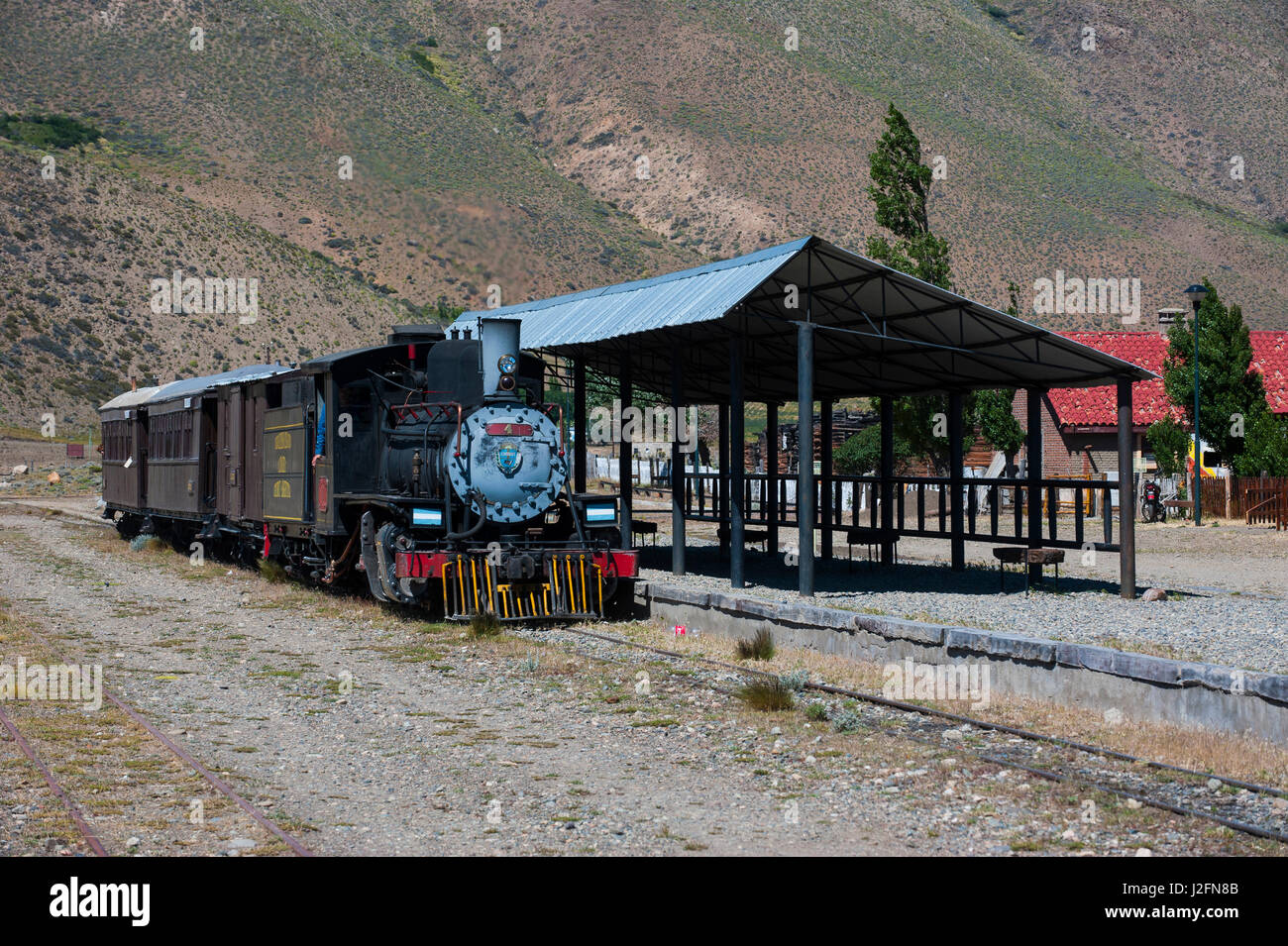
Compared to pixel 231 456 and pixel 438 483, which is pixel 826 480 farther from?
pixel 231 456

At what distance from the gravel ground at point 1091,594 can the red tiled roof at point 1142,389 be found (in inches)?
659

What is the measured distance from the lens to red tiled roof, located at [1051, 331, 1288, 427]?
48.2 metres

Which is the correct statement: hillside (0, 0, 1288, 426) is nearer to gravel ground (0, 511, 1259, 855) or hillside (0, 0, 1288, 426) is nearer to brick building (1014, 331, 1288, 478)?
brick building (1014, 331, 1288, 478)

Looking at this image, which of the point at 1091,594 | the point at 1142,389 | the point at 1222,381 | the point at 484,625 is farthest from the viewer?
the point at 1142,389

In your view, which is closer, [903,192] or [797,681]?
[797,681]

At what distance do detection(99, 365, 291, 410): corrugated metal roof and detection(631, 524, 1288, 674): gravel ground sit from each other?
25.1 ft

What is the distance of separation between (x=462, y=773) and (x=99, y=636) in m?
8.75

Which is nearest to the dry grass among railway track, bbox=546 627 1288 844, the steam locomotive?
railway track, bbox=546 627 1288 844

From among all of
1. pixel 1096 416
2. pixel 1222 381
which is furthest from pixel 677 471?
pixel 1096 416

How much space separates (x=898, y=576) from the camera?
23.0 m

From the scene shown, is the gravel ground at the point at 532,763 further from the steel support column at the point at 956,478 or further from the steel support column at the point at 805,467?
the steel support column at the point at 956,478

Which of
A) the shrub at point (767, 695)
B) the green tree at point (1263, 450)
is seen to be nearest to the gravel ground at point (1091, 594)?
the shrub at point (767, 695)

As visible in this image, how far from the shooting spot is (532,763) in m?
9.71

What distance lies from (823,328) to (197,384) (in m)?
15.3
